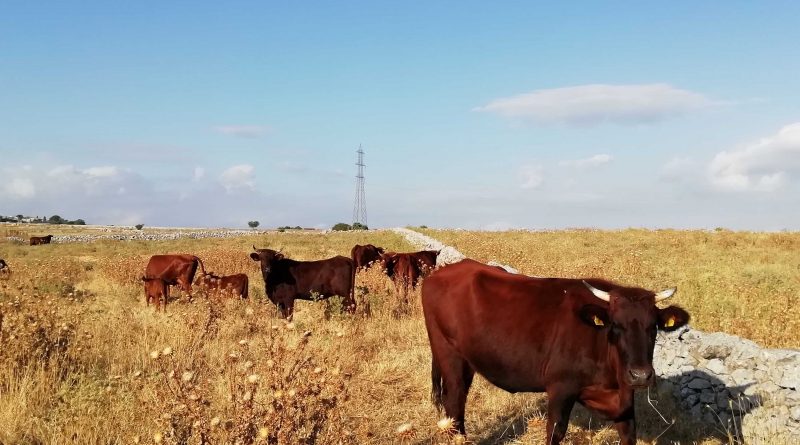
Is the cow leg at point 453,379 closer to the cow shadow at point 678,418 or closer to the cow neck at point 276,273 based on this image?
the cow shadow at point 678,418

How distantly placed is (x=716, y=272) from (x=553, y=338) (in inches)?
546

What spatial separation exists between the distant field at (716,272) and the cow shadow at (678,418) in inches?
97.5

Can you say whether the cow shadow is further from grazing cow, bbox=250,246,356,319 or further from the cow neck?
the cow neck

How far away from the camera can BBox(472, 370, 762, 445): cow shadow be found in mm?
5988

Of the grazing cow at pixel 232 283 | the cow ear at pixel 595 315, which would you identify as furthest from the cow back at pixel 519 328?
the grazing cow at pixel 232 283

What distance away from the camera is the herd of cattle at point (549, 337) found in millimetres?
4762

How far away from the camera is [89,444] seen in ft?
16.1

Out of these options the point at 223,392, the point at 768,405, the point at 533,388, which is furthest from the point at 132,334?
the point at 768,405

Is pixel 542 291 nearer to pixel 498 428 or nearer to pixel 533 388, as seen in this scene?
pixel 533 388

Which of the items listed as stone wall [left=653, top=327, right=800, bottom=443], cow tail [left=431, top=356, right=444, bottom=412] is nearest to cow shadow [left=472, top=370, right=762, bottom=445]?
stone wall [left=653, top=327, right=800, bottom=443]


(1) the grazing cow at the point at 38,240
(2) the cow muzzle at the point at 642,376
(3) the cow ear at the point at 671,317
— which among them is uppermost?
(3) the cow ear at the point at 671,317

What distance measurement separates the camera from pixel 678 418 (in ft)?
Answer: 21.2

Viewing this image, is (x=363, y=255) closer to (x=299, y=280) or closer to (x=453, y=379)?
(x=299, y=280)

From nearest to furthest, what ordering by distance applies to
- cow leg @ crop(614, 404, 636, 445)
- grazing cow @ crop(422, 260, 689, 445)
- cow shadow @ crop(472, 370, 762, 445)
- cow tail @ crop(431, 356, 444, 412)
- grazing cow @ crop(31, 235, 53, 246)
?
grazing cow @ crop(422, 260, 689, 445) < cow leg @ crop(614, 404, 636, 445) < cow shadow @ crop(472, 370, 762, 445) < cow tail @ crop(431, 356, 444, 412) < grazing cow @ crop(31, 235, 53, 246)
